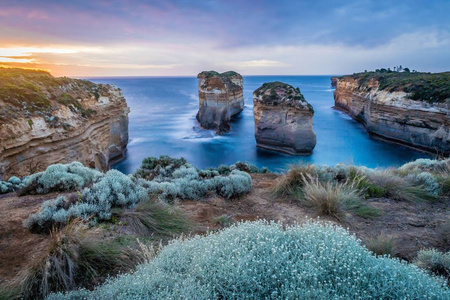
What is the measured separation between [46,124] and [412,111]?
3006 cm

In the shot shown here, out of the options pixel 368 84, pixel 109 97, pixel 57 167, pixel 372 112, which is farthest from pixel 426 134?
pixel 57 167

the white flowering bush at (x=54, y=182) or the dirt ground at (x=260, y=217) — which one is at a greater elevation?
the white flowering bush at (x=54, y=182)

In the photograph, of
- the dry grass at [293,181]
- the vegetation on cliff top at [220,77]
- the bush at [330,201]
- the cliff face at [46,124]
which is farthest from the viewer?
the vegetation on cliff top at [220,77]

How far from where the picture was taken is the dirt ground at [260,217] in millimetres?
3398

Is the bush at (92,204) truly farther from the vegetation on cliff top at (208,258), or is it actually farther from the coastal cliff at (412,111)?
the coastal cliff at (412,111)

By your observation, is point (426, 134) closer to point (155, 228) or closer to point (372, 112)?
point (372, 112)

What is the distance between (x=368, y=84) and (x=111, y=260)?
40881 mm

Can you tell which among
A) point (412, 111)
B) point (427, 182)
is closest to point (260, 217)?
point (427, 182)

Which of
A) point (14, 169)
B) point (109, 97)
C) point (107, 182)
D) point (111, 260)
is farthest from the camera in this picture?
point (109, 97)

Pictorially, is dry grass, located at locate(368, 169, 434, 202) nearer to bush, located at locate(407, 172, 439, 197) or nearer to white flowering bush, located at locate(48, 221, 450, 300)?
bush, located at locate(407, 172, 439, 197)

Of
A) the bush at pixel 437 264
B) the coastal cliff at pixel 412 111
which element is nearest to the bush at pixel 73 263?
the bush at pixel 437 264

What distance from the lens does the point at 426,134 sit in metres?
25.4

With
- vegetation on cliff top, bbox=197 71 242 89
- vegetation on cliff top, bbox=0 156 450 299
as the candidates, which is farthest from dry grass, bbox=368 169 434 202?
vegetation on cliff top, bbox=197 71 242 89

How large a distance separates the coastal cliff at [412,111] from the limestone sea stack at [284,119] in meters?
9.68
